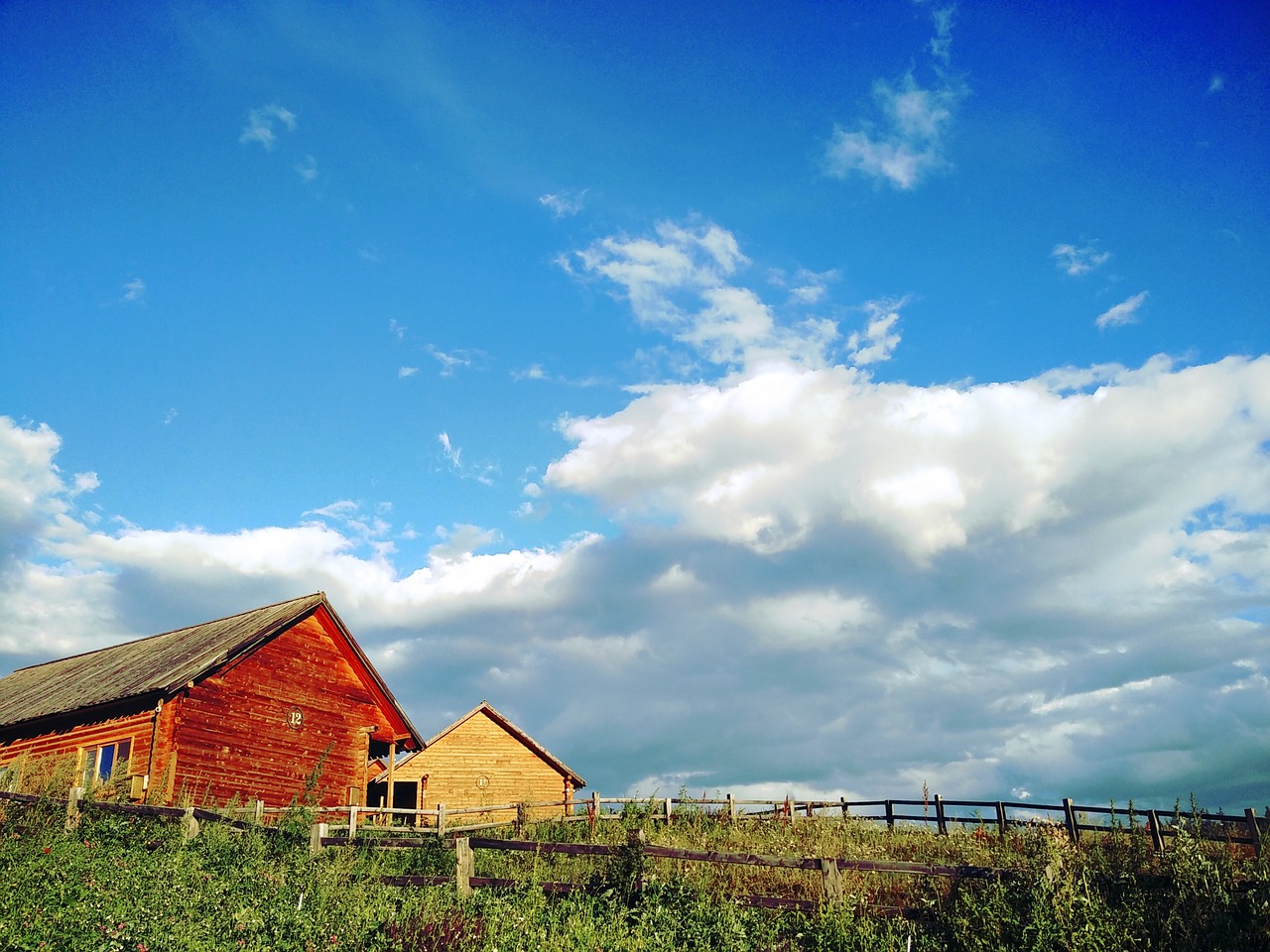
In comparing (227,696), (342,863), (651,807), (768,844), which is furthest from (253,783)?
(768,844)

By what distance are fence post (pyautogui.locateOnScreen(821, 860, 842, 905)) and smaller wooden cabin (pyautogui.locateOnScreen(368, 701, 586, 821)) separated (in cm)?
2923

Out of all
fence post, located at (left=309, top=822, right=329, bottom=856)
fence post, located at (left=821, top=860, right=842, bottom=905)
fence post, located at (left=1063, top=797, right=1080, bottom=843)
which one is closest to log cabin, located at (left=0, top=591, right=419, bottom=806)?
fence post, located at (left=309, top=822, right=329, bottom=856)

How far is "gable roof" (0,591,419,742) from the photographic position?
94.6 feet

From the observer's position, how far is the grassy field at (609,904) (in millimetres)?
→ 10500

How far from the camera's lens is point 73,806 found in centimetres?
1742

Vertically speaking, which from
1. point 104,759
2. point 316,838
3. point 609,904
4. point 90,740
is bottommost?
point 609,904

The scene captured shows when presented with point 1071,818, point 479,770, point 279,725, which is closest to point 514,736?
point 479,770

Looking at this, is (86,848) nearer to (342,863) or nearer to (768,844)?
(342,863)

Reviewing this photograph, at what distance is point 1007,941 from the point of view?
1100 centimetres

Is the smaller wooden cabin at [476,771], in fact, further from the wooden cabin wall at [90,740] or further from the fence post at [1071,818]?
the fence post at [1071,818]

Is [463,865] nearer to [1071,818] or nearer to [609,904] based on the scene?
[609,904]

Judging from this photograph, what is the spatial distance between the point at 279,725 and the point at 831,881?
24.7 m

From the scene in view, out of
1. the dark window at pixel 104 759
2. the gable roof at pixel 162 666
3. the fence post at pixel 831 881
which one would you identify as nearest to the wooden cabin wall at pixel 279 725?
the gable roof at pixel 162 666

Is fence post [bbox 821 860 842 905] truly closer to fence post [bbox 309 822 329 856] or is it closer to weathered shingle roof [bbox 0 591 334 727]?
fence post [bbox 309 822 329 856]
